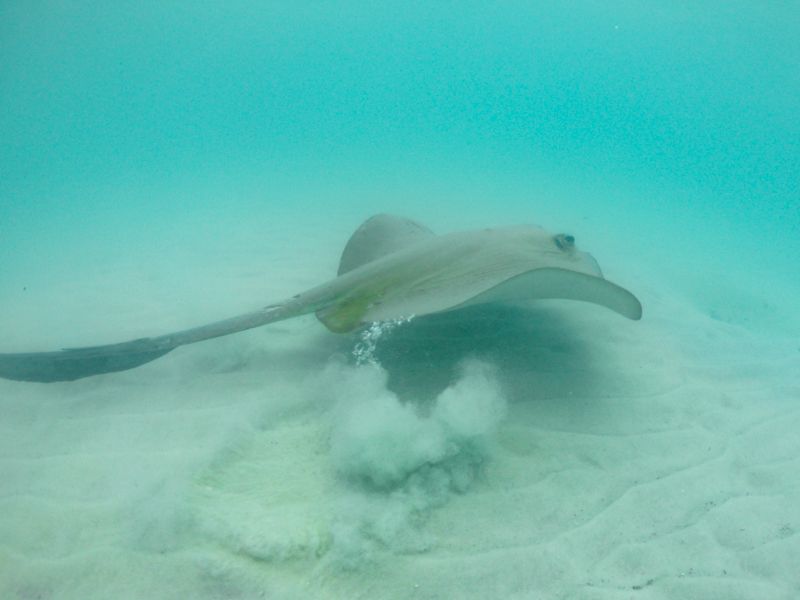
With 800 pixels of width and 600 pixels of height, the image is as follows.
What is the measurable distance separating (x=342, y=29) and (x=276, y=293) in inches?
4322

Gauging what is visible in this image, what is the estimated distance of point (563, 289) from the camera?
9.46ft

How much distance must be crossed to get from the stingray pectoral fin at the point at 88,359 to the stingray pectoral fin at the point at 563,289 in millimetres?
1899

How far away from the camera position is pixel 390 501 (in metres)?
2.31

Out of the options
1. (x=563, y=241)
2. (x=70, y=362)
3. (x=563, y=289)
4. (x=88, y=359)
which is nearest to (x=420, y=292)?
(x=563, y=289)

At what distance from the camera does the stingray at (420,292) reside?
2.83 meters

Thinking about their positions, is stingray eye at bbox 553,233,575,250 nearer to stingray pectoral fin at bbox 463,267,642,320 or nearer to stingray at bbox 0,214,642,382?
stingray at bbox 0,214,642,382

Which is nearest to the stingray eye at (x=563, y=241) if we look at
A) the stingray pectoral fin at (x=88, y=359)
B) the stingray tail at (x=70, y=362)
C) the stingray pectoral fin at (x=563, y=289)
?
the stingray pectoral fin at (x=563, y=289)

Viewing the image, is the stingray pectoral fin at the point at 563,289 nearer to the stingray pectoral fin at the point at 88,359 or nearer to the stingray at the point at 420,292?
the stingray at the point at 420,292

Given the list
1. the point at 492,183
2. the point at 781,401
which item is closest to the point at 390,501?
the point at 781,401

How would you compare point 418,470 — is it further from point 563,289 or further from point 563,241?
point 563,241

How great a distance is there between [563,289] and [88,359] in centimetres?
334

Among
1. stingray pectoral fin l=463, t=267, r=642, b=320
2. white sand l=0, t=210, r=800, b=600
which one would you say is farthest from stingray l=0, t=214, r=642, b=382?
white sand l=0, t=210, r=800, b=600

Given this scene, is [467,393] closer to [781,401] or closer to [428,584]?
[428,584]

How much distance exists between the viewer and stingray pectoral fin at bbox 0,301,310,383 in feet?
10.2
